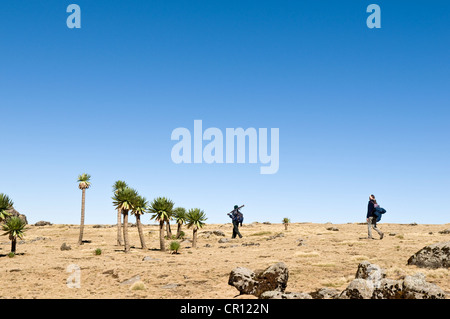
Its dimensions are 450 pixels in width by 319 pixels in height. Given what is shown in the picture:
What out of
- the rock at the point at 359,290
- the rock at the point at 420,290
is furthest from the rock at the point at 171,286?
the rock at the point at 420,290

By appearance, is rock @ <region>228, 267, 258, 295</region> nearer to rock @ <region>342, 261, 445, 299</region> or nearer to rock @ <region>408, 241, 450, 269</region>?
rock @ <region>342, 261, 445, 299</region>

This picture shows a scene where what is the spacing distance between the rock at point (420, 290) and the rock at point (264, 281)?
614 cm

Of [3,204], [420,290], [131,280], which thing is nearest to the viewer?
[420,290]

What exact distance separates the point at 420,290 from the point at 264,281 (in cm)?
713

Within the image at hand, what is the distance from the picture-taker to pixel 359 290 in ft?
41.7

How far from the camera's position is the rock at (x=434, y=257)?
18859 millimetres

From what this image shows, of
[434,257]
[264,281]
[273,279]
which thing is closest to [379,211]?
[434,257]

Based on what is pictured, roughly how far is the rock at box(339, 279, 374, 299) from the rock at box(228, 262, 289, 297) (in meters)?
4.12

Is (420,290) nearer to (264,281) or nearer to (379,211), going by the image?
(264,281)

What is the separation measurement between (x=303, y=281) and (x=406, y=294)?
26.9 ft

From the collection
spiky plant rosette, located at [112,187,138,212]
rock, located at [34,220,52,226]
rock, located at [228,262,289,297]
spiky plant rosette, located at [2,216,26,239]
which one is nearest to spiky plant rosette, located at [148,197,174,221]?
spiky plant rosette, located at [112,187,138,212]

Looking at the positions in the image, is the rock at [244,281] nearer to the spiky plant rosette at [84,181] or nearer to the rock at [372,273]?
the rock at [372,273]

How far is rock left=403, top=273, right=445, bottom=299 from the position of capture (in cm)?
1112
